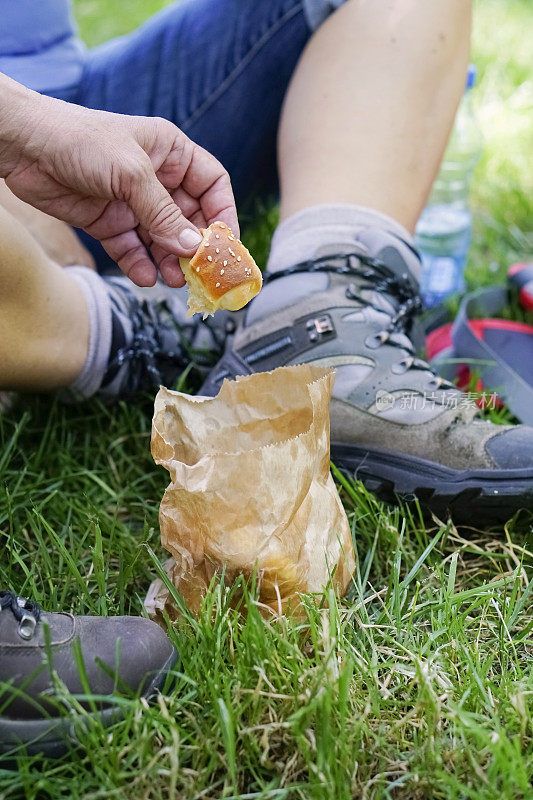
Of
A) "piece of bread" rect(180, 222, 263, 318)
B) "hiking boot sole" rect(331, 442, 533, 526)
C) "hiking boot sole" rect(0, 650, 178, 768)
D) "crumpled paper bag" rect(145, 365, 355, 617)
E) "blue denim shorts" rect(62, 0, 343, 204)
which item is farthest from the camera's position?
"blue denim shorts" rect(62, 0, 343, 204)

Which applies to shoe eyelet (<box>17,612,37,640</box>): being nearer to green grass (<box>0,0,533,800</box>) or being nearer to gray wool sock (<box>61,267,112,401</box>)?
green grass (<box>0,0,533,800</box>)

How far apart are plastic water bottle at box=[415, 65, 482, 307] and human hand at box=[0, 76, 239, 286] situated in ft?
3.26

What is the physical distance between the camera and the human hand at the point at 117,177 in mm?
1040

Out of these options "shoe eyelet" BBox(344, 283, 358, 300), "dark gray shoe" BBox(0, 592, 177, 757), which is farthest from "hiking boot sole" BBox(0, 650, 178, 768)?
"shoe eyelet" BBox(344, 283, 358, 300)

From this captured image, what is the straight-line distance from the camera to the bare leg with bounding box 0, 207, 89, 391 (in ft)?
4.17

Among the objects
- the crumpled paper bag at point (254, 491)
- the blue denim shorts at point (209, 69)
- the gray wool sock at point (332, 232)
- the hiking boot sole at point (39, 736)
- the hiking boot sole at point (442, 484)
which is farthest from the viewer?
the blue denim shorts at point (209, 69)

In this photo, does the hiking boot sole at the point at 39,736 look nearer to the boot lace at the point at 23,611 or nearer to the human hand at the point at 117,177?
the boot lace at the point at 23,611

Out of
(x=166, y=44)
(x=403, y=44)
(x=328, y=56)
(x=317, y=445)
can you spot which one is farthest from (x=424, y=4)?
(x=317, y=445)

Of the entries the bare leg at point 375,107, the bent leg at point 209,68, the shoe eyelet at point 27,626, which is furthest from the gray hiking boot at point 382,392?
the shoe eyelet at point 27,626

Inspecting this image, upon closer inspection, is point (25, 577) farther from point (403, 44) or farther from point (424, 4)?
point (424, 4)

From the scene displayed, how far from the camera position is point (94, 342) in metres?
1.48

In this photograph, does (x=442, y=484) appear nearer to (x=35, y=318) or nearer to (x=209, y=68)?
(x=35, y=318)

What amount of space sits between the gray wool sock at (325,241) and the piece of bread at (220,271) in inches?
10.1

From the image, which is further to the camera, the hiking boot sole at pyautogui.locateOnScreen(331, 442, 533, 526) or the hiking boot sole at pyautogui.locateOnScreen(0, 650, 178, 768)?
the hiking boot sole at pyautogui.locateOnScreen(331, 442, 533, 526)
